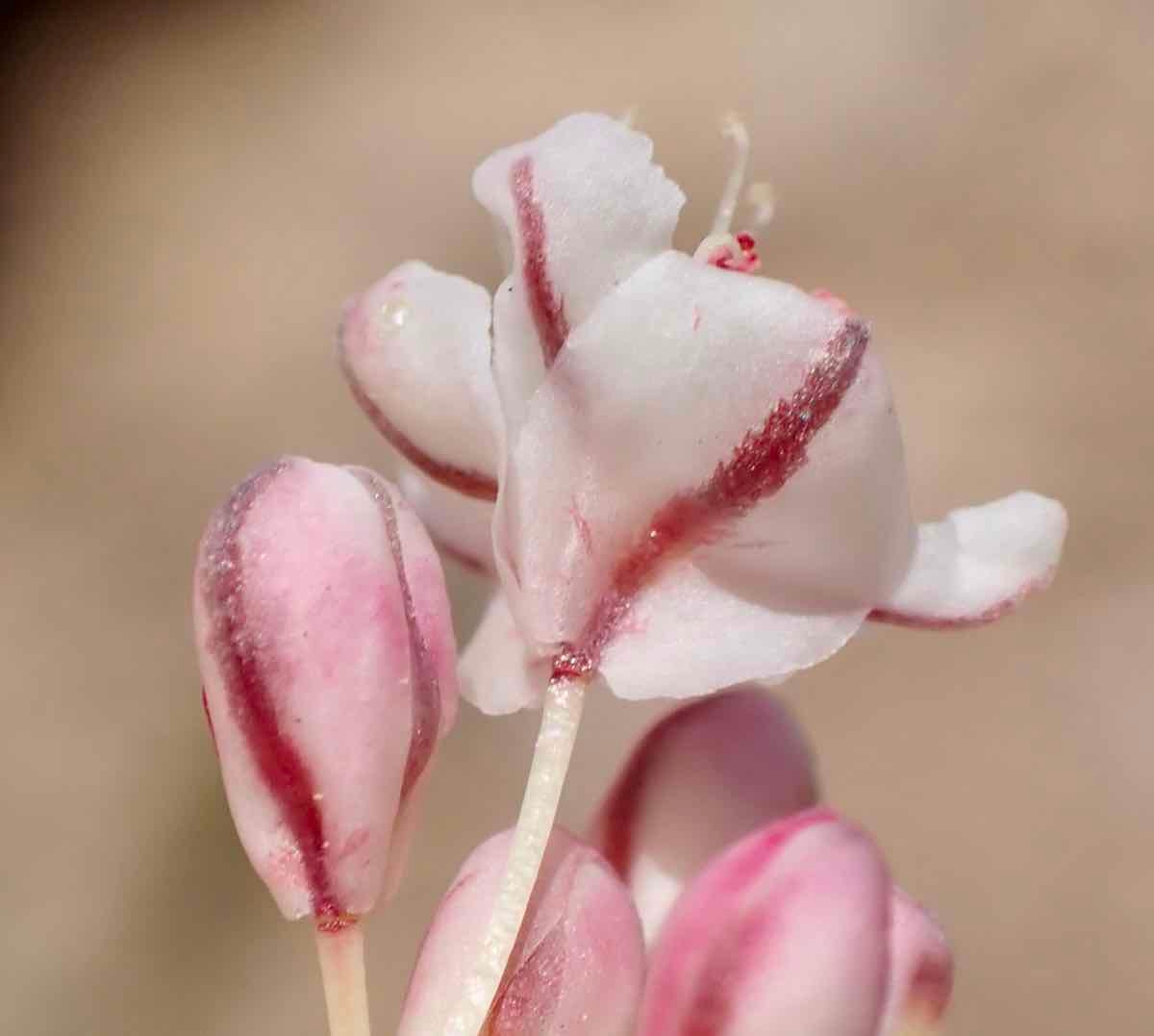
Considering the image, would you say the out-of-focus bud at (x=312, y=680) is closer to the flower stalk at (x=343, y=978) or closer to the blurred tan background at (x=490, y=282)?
the flower stalk at (x=343, y=978)

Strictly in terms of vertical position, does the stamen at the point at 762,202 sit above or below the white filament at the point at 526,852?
above

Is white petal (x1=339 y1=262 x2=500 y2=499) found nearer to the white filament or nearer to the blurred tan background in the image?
the white filament

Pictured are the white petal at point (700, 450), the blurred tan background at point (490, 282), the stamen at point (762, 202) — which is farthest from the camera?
the blurred tan background at point (490, 282)

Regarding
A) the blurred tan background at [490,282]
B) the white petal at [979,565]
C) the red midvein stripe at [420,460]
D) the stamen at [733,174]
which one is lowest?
the blurred tan background at [490,282]

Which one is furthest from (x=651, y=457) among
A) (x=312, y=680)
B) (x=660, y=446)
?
(x=312, y=680)

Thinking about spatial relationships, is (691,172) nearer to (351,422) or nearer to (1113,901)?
(351,422)

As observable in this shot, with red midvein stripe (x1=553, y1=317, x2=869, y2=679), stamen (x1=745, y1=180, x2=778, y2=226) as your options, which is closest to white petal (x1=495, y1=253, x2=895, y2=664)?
red midvein stripe (x1=553, y1=317, x2=869, y2=679)

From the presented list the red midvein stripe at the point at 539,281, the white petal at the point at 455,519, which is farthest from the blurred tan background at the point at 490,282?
the red midvein stripe at the point at 539,281
